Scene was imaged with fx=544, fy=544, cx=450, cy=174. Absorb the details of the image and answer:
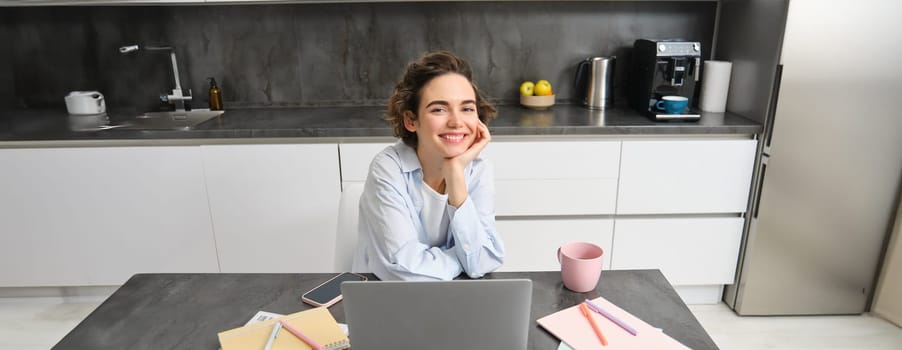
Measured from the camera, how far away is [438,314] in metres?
0.78

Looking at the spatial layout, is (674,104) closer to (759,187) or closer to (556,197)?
(759,187)

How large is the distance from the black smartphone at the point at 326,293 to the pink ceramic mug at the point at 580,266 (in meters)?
0.42

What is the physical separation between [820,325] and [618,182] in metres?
1.06

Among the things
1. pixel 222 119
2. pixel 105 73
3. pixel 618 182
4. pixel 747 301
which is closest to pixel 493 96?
pixel 618 182

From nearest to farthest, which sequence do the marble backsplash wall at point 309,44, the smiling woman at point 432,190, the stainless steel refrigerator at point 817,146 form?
the smiling woman at point 432,190
the stainless steel refrigerator at point 817,146
the marble backsplash wall at point 309,44

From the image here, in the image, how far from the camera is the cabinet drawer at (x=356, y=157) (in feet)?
7.13

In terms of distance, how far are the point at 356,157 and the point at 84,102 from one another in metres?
1.41

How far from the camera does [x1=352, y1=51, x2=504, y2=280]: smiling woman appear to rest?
117cm

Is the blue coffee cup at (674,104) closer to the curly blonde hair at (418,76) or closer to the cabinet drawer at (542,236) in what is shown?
the cabinet drawer at (542,236)

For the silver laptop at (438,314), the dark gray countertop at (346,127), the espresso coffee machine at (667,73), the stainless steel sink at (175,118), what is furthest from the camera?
the stainless steel sink at (175,118)

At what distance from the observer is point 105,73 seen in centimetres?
268

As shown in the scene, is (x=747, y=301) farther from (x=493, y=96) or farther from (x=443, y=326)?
(x=443, y=326)

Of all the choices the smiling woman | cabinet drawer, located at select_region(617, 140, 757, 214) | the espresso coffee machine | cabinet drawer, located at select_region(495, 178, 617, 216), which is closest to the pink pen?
the smiling woman

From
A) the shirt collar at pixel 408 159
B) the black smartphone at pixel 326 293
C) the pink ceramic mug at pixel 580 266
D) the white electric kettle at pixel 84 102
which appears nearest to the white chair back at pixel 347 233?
the shirt collar at pixel 408 159
